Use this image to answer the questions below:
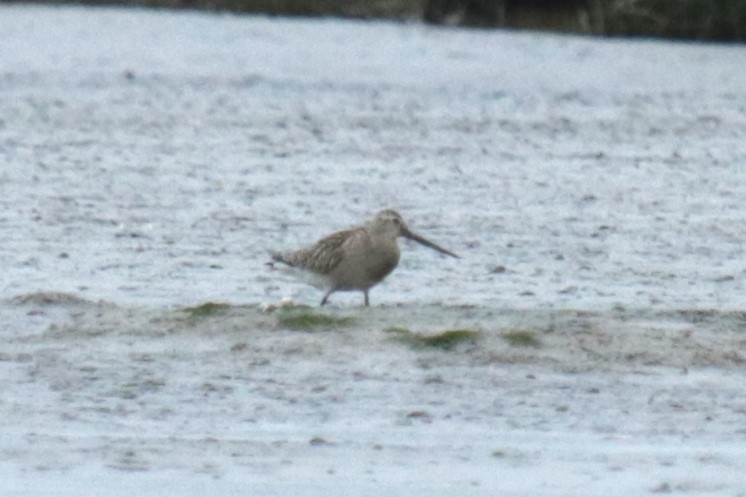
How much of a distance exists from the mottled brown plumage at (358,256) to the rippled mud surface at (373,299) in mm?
265

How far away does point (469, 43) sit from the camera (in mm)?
35969

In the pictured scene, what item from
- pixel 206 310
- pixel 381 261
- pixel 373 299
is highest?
pixel 381 261

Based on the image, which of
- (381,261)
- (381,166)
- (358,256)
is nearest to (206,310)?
(358,256)

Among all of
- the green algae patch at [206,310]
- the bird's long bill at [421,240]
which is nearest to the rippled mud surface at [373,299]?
the green algae patch at [206,310]

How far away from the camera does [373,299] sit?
12.1m

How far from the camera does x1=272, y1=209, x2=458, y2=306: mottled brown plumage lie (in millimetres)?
11336

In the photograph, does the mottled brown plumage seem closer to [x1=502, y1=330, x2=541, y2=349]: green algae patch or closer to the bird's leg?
the bird's leg

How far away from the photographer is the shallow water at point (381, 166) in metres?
12.9

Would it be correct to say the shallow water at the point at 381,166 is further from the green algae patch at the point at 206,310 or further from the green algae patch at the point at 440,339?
the green algae patch at the point at 440,339

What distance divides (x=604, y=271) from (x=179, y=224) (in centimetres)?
324

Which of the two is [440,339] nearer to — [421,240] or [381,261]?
[381,261]

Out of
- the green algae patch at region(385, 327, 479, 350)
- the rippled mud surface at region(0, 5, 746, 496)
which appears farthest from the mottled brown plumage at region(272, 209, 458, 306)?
the green algae patch at region(385, 327, 479, 350)

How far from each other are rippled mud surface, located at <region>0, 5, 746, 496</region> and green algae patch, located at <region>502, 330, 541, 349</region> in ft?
0.05

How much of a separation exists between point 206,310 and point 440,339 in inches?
47.5
